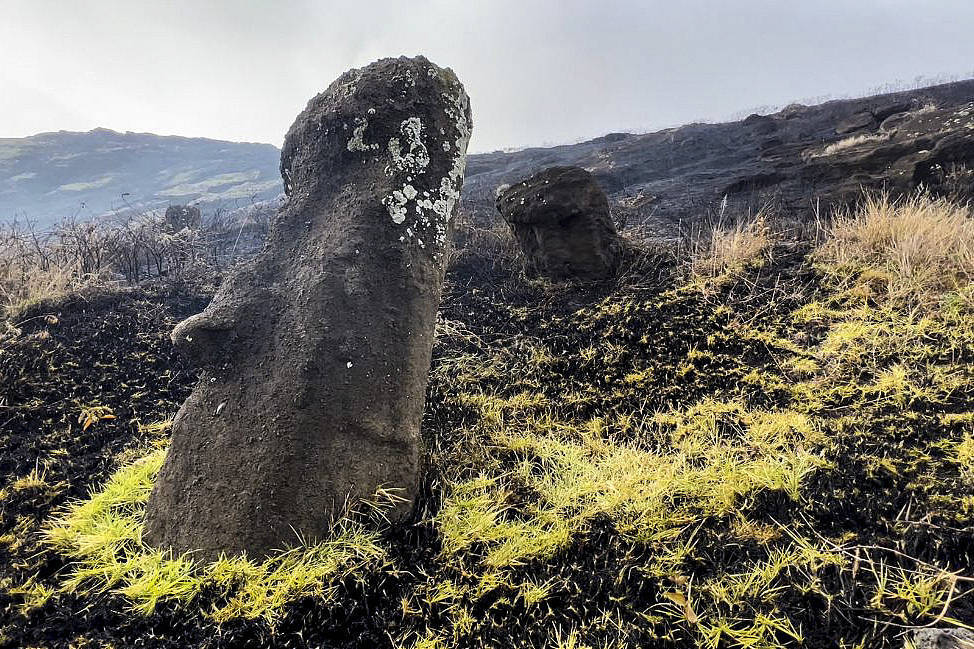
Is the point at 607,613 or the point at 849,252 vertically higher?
the point at 849,252

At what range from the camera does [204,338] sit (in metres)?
2.26

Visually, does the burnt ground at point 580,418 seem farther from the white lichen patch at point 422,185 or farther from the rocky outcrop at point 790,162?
the rocky outcrop at point 790,162

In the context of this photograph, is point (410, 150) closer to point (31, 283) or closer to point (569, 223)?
point (569, 223)

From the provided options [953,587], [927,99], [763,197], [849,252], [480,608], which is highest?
[927,99]

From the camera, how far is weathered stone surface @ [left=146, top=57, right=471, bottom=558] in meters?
1.99

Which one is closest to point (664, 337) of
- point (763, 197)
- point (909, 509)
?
point (909, 509)

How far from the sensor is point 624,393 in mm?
3248

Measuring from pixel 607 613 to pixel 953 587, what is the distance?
963 millimetres

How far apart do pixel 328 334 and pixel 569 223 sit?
11.8 feet

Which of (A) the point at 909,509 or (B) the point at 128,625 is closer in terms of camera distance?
(B) the point at 128,625

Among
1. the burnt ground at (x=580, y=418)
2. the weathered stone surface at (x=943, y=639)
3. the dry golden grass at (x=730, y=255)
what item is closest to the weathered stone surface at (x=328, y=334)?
the burnt ground at (x=580, y=418)

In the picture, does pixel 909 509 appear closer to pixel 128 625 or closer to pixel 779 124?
pixel 128 625

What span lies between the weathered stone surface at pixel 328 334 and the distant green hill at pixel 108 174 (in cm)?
2852

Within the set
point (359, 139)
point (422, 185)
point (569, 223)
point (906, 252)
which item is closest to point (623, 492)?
point (422, 185)
